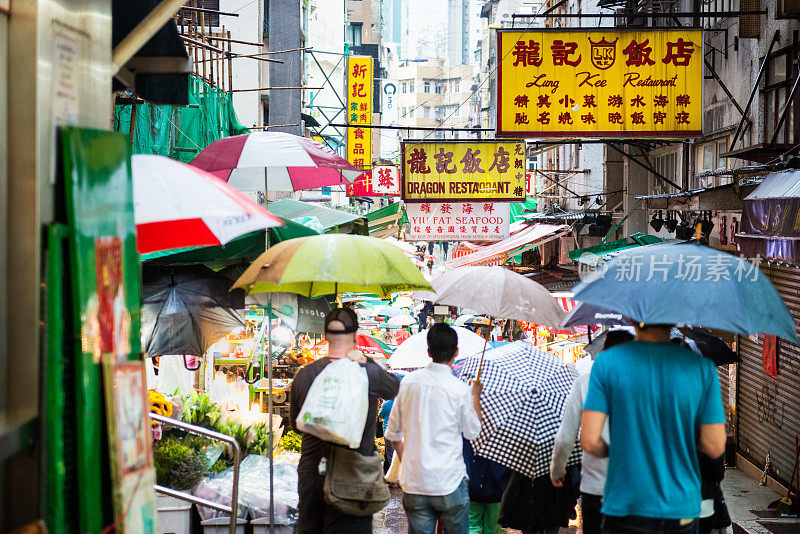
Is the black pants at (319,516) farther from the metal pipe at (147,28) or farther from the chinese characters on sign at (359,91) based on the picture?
the chinese characters on sign at (359,91)

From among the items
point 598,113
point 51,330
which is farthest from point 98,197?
point 598,113

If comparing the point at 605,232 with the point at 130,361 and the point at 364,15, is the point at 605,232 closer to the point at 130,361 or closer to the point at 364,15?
the point at 130,361

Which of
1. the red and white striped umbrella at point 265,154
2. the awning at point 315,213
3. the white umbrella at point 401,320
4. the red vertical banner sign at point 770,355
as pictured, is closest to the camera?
the red and white striped umbrella at point 265,154

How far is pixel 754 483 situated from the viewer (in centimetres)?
1205

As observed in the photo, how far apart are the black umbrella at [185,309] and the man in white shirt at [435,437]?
2420 millimetres

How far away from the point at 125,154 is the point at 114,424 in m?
1.15

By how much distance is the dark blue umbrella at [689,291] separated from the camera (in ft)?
13.9

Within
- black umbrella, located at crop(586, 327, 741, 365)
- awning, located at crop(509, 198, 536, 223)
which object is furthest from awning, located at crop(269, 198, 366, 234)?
awning, located at crop(509, 198, 536, 223)

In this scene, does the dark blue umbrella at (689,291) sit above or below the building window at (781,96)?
below

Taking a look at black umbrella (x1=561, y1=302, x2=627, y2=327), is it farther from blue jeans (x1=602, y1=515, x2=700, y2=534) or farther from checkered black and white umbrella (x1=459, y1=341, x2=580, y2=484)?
blue jeans (x1=602, y1=515, x2=700, y2=534)

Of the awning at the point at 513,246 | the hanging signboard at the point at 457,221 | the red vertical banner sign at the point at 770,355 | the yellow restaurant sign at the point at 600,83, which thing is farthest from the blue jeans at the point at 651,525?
the hanging signboard at the point at 457,221

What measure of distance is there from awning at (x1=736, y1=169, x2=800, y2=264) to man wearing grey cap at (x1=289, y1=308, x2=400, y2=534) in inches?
153

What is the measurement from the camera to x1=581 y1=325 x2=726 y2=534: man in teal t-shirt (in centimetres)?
415

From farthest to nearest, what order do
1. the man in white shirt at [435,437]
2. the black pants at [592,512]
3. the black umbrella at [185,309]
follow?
1. the black umbrella at [185,309]
2. the man in white shirt at [435,437]
3. the black pants at [592,512]
